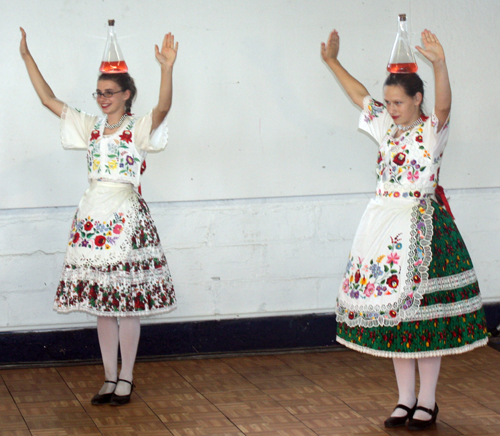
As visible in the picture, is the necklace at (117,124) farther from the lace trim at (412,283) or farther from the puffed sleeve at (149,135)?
the lace trim at (412,283)

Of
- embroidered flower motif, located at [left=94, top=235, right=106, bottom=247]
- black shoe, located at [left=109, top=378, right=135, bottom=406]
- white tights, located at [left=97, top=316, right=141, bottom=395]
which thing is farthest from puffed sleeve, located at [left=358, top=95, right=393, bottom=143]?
black shoe, located at [left=109, top=378, right=135, bottom=406]

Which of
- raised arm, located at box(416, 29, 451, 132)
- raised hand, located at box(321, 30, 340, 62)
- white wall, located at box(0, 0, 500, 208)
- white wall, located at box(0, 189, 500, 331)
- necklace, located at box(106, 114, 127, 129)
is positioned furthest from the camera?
white wall, located at box(0, 189, 500, 331)

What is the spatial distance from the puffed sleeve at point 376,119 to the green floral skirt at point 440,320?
39cm

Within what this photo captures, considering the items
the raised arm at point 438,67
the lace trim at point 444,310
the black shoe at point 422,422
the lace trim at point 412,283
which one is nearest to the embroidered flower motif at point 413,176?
the lace trim at point 412,283

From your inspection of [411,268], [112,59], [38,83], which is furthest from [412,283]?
[38,83]

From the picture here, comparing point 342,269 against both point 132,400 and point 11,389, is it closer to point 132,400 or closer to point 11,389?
point 132,400

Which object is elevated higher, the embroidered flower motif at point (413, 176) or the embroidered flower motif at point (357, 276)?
the embroidered flower motif at point (413, 176)

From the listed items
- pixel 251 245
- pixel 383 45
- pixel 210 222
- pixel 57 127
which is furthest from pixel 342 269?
pixel 57 127

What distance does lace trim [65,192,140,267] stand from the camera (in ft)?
9.83

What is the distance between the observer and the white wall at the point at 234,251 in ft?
12.1

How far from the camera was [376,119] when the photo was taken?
2.86 m

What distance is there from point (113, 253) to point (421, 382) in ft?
4.37

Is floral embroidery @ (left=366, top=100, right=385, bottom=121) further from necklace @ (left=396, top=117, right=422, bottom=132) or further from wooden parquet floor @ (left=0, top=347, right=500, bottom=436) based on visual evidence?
wooden parquet floor @ (left=0, top=347, right=500, bottom=436)

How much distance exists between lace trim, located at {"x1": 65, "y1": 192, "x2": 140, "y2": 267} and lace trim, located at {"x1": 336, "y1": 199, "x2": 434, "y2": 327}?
1013 mm
